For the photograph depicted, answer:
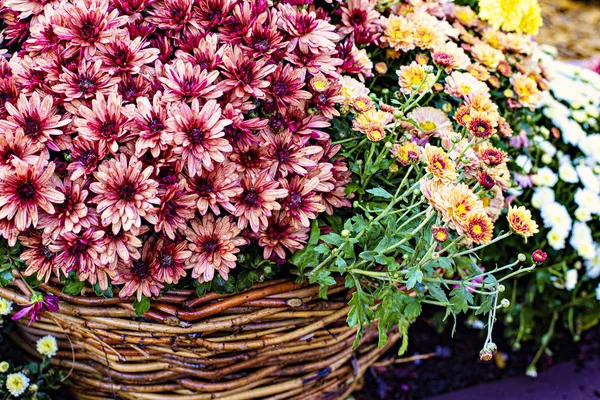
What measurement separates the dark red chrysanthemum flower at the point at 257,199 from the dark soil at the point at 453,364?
1.01 m

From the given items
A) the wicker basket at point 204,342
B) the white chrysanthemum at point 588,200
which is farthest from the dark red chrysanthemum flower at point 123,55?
the white chrysanthemum at point 588,200

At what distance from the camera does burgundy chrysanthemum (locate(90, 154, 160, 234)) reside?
0.98 meters

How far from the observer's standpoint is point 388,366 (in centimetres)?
195

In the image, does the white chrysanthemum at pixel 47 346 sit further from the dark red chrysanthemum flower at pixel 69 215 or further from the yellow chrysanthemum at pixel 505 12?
the yellow chrysanthemum at pixel 505 12

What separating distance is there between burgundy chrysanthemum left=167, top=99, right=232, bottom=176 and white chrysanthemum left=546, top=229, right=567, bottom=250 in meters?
1.14

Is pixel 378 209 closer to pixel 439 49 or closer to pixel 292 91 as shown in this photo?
pixel 292 91

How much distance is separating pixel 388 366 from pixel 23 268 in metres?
1.19

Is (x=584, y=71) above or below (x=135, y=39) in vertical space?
below

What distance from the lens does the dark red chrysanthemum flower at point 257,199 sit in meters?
1.06

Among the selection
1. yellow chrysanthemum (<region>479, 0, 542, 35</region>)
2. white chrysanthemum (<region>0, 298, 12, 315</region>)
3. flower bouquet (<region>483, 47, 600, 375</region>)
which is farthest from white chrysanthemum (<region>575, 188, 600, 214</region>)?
white chrysanthemum (<region>0, 298, 12, 315</region>)

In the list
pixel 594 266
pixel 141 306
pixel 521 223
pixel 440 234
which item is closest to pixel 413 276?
pixel 440 234

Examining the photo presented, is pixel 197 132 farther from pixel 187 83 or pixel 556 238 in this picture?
pixel 556 238

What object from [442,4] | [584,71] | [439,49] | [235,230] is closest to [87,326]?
[235,230]

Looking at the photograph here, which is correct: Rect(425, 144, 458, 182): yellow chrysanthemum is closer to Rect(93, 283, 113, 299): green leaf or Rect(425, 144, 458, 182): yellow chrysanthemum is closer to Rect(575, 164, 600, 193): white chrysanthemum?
Rect(93, 283, 113, 299): green leaf
